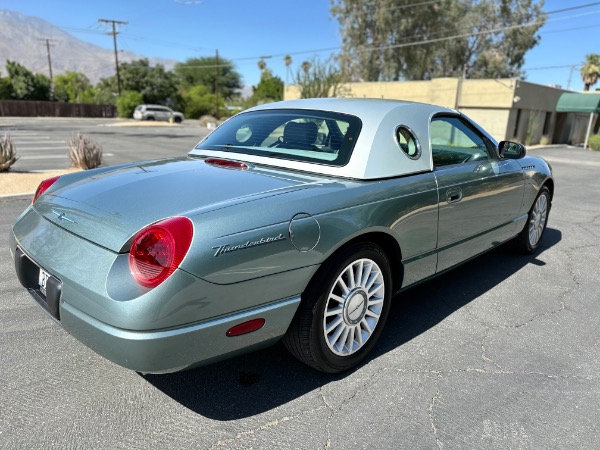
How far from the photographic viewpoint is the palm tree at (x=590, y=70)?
4222 cm

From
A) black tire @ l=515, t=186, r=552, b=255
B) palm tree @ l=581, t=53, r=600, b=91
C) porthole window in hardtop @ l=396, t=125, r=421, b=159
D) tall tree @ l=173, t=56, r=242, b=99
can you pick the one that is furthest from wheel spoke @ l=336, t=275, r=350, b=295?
tall tree @ l=173, t=56, r=242, b=99

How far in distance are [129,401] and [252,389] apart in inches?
25.7

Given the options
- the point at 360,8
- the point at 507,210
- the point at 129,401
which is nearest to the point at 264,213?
the point at 129,401

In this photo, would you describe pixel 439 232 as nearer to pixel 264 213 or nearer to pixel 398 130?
pixel 398 130

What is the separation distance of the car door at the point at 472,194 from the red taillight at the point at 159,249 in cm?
189

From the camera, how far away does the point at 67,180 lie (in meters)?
2.85

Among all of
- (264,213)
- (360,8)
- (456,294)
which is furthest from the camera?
(360,8)

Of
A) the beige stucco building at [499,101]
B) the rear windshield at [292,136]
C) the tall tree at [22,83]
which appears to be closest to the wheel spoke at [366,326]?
the rear windshield at [292,136]

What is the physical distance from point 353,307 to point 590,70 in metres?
50.3

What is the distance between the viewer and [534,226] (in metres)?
4.98

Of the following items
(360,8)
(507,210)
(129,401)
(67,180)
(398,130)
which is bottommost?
(129,401)

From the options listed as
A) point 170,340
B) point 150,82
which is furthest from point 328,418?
point 150,82

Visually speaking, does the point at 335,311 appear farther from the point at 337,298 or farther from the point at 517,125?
the point at 517,125

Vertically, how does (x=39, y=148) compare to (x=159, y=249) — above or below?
below
